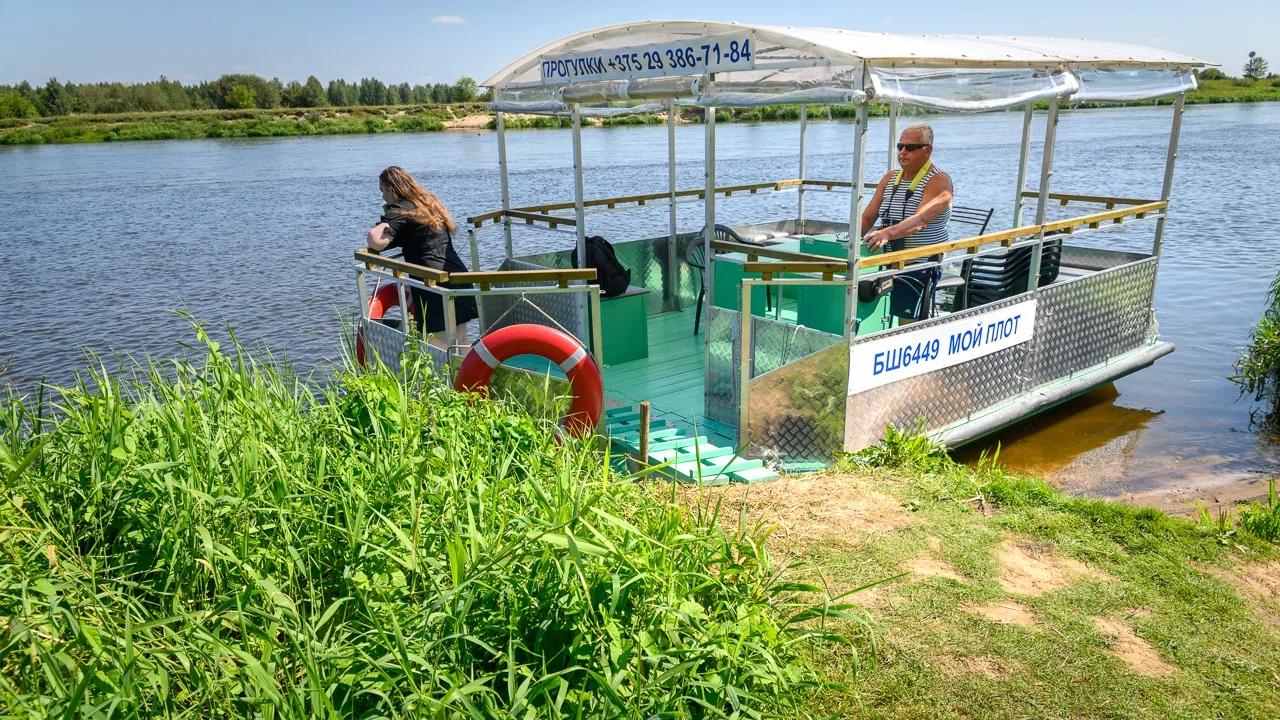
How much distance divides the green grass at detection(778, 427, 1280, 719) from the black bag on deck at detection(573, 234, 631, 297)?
7.98ft

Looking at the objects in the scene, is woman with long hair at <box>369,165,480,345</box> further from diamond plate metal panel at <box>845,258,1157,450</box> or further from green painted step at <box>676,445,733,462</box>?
diamond plate metal panel at <box>845,258,1157,450</box>

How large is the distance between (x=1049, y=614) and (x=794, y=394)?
1.98m

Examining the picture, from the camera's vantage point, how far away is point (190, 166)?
32312 mm

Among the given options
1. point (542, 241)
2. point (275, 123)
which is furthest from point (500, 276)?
point (275, 123)

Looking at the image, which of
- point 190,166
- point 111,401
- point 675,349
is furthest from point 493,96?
point 190,166

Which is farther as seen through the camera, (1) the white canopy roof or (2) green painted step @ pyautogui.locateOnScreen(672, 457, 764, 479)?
(2) green painted step @ pyautogui.locateOnScreen(672, 457, 764, 479)

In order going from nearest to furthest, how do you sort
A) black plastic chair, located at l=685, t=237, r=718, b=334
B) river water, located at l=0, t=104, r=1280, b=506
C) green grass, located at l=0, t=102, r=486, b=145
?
black plastic chair, located at l=685, t=237, r=718, b=334 < river water, located at l=0, t=104, r=1280, b=506 < green grass, located at l=0, t=102, r=486, b=145

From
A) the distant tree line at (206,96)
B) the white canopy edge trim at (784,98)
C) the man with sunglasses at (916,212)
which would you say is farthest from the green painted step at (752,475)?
the distant tree line at (206,96)

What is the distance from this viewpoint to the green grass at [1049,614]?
283cm

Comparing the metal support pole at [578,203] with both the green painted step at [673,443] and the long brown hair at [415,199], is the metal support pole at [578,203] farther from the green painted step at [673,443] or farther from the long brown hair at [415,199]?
the green painted step at [673,443]

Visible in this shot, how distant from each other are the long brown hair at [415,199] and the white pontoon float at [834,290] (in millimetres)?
346

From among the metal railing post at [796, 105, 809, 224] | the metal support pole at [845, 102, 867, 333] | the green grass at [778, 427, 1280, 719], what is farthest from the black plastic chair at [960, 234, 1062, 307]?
the metal railing post at [796, 105, 809, 224]

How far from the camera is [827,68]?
17.2ft

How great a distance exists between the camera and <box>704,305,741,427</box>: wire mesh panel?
526cm
